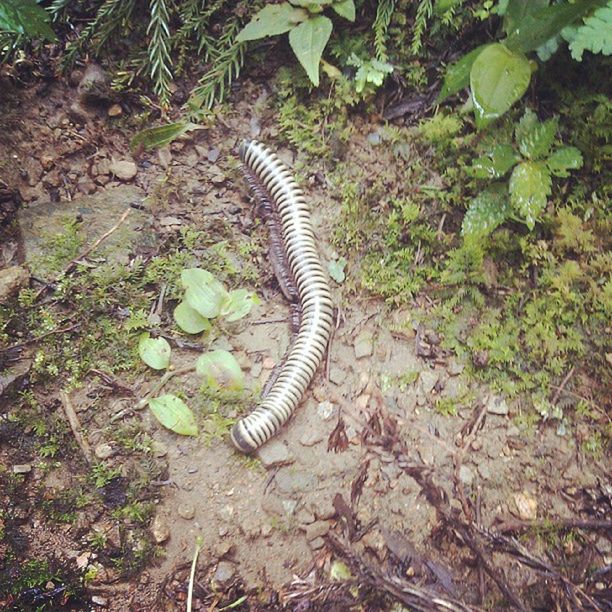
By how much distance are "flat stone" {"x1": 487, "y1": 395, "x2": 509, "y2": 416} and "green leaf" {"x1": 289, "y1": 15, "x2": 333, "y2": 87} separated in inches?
89.2

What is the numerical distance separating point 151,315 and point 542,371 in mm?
2480

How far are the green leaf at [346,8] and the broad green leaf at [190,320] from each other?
2100 millimetres

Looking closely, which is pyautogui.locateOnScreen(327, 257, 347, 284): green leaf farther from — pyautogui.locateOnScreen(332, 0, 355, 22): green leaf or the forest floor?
pyautogui.locateOnScreen(332, 0, 355, 22): green leaf

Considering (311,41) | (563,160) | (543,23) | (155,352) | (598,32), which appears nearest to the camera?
(598,32)

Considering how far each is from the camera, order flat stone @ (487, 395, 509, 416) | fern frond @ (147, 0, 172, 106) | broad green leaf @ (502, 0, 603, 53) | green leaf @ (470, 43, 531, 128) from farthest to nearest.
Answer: fern frond @ (147, 0, 172, 106) < flat stone @ (487, 395, 509, 416) < green leaf @ (470, 43, 531, 128) < broad green leaf @ (502, 0, 603, 53)

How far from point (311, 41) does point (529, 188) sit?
1.68m

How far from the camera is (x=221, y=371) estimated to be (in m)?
3.50

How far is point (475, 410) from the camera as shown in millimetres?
3512

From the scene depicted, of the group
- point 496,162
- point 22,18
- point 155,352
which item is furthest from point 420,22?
point 155,352

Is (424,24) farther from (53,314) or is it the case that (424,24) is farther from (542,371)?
(53,314)

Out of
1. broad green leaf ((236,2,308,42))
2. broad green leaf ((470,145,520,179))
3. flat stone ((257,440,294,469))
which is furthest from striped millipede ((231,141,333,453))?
broad green leaf ((470,145,520,179))

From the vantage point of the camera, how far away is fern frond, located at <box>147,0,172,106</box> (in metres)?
3.86

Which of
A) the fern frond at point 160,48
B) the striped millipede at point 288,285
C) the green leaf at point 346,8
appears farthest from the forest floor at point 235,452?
the green leaf at point 346,8

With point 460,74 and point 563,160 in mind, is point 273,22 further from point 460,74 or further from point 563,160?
point 563,160
